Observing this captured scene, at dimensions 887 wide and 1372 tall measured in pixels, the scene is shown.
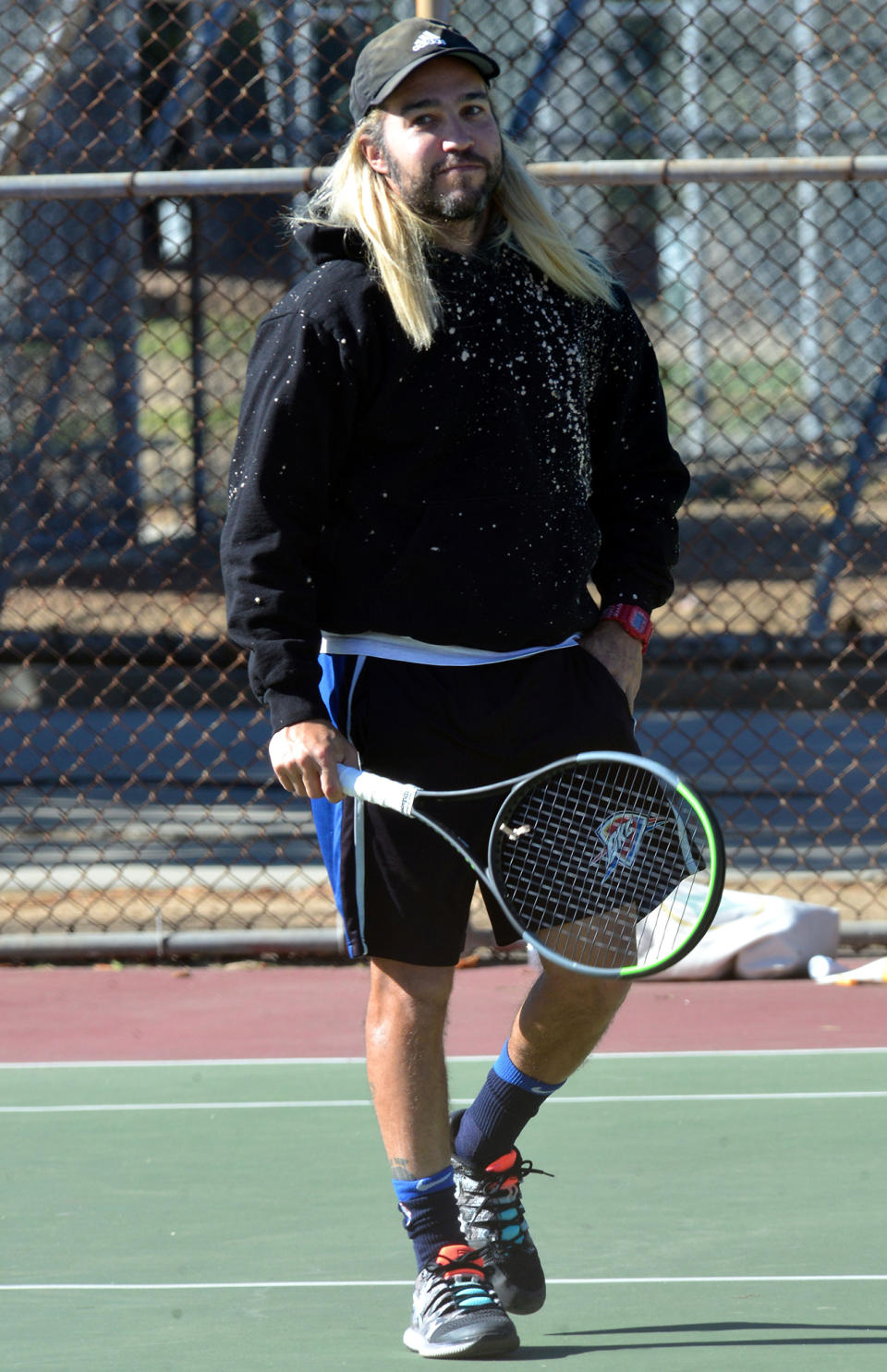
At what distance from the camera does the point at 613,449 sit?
133 inches

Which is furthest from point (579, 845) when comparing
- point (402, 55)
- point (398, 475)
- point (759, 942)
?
point (759, 942)

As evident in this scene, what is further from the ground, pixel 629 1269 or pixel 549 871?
pixel 549 871

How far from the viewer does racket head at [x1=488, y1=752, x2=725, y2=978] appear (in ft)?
9.81

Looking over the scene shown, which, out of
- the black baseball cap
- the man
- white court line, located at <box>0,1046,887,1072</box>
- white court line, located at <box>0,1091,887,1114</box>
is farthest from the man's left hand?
white court line, located at <box>0,1046,887,1072</box>

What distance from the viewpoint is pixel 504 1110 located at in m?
3.30

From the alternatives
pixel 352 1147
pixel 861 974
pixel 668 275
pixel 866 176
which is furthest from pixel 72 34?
pixel 668 275

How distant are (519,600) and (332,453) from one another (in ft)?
1.23

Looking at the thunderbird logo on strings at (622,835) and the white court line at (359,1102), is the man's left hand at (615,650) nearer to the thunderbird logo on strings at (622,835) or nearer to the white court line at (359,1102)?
the thunderbird logo on strings at (622,835)

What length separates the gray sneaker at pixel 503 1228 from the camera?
3.20 metres

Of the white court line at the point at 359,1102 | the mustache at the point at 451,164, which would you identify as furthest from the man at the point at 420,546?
the white court line at the point at 359,1102

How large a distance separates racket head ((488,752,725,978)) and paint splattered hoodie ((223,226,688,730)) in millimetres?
275

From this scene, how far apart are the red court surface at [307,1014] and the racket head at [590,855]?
7.00 ft

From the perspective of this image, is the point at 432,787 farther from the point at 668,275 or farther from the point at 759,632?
the point at 668,275

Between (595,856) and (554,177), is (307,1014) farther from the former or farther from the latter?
(595,856)
